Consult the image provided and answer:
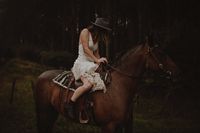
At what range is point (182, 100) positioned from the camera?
583 inches

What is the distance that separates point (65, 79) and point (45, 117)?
1.19m

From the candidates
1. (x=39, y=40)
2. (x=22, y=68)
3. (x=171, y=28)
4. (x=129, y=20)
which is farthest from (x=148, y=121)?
(x=39, y=40)

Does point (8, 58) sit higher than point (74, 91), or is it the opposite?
point (74, 91)

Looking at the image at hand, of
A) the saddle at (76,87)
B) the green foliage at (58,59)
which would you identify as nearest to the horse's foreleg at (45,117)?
the saddle at (76,87)

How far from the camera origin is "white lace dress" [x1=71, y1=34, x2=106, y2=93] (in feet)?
25.9

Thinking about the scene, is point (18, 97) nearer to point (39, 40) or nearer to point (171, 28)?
point (171, 28)

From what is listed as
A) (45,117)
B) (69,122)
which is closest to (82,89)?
(45,117)

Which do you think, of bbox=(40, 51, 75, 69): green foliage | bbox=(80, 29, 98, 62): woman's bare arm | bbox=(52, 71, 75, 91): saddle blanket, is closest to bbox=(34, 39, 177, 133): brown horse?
bbox=(80, 29, 98, 62): woman's bare arm

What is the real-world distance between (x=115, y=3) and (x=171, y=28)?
5.17m

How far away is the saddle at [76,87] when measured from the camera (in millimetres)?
Answer: 8000

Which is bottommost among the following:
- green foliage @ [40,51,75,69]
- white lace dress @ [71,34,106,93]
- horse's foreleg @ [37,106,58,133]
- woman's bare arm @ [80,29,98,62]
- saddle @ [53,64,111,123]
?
green foliage @ [40,51,75,69]

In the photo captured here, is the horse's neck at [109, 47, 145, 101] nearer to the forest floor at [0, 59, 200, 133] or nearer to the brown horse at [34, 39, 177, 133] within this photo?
the brown horse at [34, 39, 177, 133]

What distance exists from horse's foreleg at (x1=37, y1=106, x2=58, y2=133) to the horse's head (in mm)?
2463

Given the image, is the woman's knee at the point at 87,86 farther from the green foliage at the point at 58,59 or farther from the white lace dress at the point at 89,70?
the green foliage at the point at 58,59
